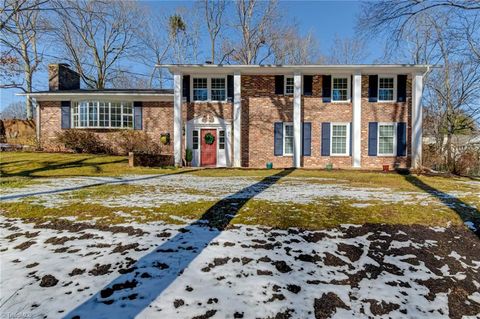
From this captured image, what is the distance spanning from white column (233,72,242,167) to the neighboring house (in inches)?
2.1

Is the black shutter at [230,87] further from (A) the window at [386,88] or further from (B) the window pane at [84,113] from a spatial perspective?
(B) the window pane at [84,113]

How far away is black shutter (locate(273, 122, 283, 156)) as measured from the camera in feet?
48.9

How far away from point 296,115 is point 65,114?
13.4 metres

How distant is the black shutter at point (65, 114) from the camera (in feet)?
53.6

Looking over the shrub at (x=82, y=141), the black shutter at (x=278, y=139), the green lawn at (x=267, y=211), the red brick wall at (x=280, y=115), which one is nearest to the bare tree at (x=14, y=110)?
the shrub at (x=82, y=141)

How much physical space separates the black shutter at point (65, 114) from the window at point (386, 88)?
1761 centimetres

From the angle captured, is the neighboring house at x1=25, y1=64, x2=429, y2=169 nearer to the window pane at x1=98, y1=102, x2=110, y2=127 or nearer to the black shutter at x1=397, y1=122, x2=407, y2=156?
the black shutter at x1=397, y1=122, x2=407, y2=156

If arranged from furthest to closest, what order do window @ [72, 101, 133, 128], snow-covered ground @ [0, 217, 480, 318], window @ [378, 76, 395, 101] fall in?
1. window @ [72, 101, 133, 128]
2. window @ [378, 76, 395, 101]
3. snow-covered ground @ [0, 217, 480, 318]

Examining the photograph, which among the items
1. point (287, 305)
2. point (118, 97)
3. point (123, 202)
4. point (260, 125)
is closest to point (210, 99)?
point (260, 125)

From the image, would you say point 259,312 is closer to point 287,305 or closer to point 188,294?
point 287,305

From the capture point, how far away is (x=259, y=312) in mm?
2393

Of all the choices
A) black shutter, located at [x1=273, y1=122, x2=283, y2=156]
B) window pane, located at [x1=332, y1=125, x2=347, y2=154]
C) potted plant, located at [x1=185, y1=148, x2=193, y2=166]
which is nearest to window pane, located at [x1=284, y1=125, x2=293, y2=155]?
black shutter, located at [x1=273, y1=122, x2=283, y2=156]

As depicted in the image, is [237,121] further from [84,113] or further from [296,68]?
[84,113]

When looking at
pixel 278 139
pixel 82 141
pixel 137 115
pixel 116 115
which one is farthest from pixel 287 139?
pixel 82 141
